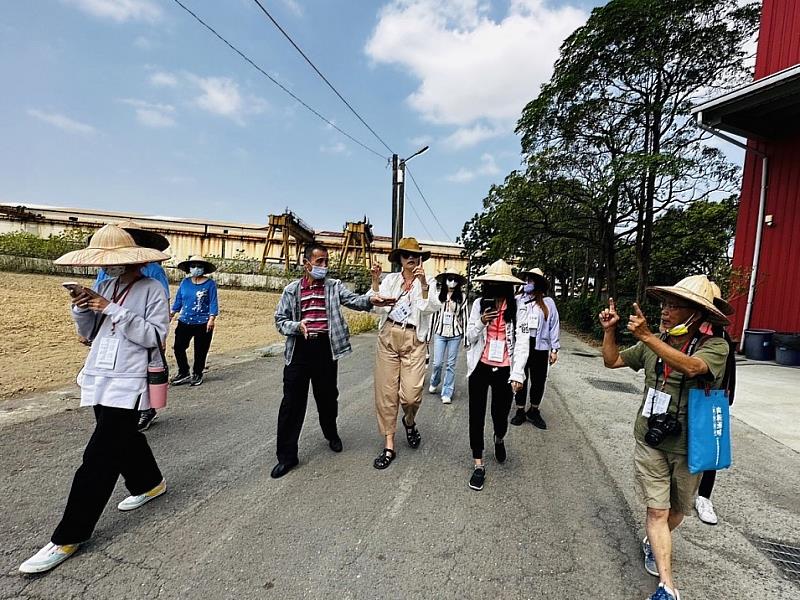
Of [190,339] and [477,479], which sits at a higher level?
[190,339]

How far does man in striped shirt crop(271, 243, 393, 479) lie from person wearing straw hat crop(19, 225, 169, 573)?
42.4 inches

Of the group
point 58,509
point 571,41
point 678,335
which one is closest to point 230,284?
point 571,41

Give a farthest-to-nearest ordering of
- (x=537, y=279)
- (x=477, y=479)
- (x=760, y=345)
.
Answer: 1. (x=760, y=345)
2. (x=537, y=279)
3. (x=477, y=479)

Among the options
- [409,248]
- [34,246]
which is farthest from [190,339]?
[34,246]

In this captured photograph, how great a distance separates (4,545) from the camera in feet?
7.93

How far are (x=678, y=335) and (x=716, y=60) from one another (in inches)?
575

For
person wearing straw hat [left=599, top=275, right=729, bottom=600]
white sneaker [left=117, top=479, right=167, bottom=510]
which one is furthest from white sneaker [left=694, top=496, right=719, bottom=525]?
white sneaker [left=117, top=479, right=167, bottom=510]

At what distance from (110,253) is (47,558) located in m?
1.71

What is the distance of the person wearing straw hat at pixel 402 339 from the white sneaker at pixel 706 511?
2297 mm

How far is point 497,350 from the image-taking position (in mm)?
3498

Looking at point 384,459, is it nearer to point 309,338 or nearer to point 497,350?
point 309,338

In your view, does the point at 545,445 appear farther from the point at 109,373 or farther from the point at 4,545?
the point at 4,545

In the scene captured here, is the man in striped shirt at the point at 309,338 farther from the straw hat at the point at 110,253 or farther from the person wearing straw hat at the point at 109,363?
the straw hat at the point at 110,253

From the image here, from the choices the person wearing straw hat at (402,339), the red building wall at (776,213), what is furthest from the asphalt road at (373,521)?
the red building wall at (776,213)
